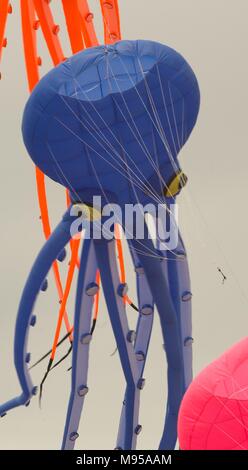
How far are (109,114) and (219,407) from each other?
4759 mm

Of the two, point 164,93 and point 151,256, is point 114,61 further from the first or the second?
point 151,256

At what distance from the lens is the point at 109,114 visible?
90.7 feet

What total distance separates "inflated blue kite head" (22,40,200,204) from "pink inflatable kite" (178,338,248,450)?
142 inches

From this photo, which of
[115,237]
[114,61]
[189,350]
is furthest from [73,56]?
[189,350]

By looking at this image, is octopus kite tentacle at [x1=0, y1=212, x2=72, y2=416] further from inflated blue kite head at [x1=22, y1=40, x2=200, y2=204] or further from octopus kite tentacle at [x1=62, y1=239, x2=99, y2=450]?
inflated blue kite head at [x1=22, y1=40, x2=200, y2=204]

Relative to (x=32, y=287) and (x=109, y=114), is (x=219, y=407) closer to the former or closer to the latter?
(x=32, y=287)

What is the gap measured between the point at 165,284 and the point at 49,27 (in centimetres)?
457

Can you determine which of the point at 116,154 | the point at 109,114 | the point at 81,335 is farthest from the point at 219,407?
the point at 109,114

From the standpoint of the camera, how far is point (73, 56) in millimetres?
27922

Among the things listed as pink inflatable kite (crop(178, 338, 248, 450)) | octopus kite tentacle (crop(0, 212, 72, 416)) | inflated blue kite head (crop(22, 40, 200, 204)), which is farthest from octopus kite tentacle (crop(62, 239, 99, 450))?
pink inflatable kite (crop(178, 338, 248, 450))

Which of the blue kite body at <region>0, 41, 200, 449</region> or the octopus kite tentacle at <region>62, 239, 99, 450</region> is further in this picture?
the octopus kite tentacle at <region>62, 239, 99, 450</region>

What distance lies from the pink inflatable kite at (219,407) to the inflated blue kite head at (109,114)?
3598 mm

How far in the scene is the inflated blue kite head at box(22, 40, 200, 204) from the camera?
90.6 feet

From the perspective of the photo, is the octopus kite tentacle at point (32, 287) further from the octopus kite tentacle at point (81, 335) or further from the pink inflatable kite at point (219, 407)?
the pink inflatable kite at point (219, 407)
